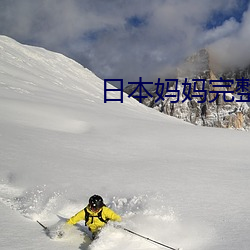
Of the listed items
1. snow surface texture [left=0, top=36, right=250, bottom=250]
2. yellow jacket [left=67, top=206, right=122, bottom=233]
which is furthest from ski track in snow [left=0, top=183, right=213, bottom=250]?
yellow jacket [left=67, top=206, right=122, bottom=233]

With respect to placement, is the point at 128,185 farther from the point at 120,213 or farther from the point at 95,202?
the point at 95,202

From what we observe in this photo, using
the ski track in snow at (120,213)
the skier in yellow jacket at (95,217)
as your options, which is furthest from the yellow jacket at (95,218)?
the ski track in snow at (120,213)

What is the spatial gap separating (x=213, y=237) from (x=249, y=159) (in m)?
6.31

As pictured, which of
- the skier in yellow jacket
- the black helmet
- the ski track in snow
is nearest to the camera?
the ski track in snow

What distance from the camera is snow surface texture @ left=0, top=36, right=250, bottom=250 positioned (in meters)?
5.31

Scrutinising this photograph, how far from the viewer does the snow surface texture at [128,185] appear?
5.31 metres

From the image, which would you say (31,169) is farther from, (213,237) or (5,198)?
(213,237)

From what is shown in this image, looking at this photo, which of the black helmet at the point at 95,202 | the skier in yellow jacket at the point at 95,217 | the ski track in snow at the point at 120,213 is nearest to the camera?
the ski track in snow at the point at 120,213

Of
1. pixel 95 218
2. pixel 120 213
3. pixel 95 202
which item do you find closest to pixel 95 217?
pixel 95 218

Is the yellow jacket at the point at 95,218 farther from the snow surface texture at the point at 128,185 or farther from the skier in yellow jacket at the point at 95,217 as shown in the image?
the snow surface texture at the point at 128,185

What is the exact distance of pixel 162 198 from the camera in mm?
6855

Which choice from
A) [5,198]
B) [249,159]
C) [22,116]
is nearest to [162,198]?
[5,198]

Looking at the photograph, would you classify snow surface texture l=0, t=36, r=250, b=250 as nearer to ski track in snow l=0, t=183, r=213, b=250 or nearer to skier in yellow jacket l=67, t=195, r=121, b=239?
ski track in snow l=0, t=183, r=213, b=250

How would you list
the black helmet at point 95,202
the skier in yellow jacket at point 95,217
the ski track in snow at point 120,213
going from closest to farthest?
1. the ski track in snow at point 120,213
2. the black helmet at point 95,202
3. the skier in yellow jacket at point 95,217
